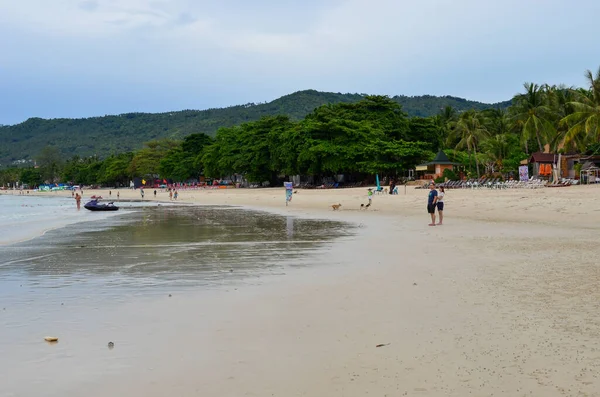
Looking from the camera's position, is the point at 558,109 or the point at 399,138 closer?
the point at 558,109

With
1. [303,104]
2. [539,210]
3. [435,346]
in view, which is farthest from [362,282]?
[303,104]

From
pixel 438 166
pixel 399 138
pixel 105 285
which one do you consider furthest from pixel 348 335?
pixel 399 138

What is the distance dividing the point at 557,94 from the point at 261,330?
5744 cm

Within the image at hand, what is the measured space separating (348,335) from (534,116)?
1967 inches

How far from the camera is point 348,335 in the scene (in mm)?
6512

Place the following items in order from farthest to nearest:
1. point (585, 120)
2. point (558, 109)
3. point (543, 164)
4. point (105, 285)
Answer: point (558, 109) < point (543, 164) < point (585, 120) < point (105, 285)

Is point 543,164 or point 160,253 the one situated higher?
point 543,164

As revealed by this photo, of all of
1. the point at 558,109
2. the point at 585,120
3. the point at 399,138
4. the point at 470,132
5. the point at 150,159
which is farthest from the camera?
the point at 150,159

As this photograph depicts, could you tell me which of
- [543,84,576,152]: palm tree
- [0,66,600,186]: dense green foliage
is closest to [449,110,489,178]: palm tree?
[0,66,600,186]: dense green foliage

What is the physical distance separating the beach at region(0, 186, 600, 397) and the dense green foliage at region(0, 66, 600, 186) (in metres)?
34.4

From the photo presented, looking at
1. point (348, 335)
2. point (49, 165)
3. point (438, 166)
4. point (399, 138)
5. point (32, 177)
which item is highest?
point (49, 165)

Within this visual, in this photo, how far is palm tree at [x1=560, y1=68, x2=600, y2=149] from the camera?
39000 millimetres

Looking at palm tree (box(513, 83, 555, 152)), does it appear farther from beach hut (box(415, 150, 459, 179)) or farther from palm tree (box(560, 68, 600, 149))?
beach hut (box(415, 150, 459, 179))

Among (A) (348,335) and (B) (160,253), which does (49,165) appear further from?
(A) (348,335)
